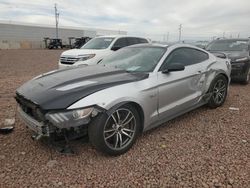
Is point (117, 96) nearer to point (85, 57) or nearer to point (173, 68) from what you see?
point (173, 68)

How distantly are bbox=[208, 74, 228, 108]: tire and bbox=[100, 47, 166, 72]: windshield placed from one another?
1.52 m


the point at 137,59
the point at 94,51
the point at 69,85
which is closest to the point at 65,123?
the point at 69,85

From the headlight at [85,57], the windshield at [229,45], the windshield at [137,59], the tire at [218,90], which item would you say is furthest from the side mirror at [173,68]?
the windshield at [229,45]

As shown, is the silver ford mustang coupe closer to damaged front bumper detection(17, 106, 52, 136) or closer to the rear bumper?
damaged front bumper detection(17, 106, 52, 136)

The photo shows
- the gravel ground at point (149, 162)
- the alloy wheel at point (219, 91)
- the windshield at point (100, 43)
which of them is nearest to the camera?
the gravel ground at point (149, 162)

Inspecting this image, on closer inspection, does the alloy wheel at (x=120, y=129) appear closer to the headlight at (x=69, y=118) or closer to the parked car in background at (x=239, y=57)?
the headlight at (x=69, y=118)

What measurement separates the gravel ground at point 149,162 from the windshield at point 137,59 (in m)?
1.12

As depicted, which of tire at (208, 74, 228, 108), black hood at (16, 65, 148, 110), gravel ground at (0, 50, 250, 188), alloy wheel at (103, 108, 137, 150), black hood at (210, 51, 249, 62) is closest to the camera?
gravel ground at (0, 50, 250, 188)

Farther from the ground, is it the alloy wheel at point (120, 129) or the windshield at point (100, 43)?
the windshield at point (100, 43)

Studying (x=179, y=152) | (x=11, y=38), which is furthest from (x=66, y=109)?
(x=11, y=38)

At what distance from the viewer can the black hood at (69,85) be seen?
2.63 meters

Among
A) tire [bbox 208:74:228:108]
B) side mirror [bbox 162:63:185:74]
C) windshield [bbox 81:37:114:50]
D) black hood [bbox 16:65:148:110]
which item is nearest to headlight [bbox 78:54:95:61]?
windshield [bbox 81:37:114:50]

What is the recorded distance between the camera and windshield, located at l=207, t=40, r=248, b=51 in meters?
8.05

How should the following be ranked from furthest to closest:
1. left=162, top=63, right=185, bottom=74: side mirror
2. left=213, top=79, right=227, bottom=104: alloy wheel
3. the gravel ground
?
left=213, top=79, right=227, bottom=104: alloy wheel
left=162, top=63, right=185, bottom=74: side mirror
the gravel ground
